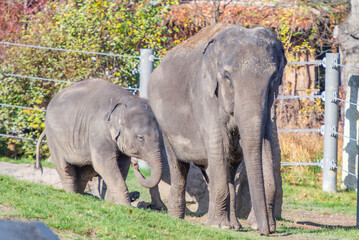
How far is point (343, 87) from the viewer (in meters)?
16.0

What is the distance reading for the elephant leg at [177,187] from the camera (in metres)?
8.80

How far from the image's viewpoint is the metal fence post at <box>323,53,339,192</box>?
11922 mm

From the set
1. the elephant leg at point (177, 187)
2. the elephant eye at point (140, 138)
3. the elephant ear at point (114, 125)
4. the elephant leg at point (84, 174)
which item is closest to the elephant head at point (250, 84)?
the elephant leg at point (177, 187)

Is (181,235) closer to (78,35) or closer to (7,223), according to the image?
(7,223)

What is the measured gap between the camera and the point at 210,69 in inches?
287

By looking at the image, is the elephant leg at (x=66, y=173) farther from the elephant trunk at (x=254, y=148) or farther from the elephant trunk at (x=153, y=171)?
the elephant trunk at (x=254, y=148)

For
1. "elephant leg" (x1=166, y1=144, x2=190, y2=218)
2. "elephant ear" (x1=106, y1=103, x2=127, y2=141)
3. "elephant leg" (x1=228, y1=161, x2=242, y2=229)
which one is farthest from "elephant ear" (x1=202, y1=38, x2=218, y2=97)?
"elephant ear" (x1=106, y1=103, x2=127, y2=141)

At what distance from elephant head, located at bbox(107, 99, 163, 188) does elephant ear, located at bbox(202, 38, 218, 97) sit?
1924 millimetres

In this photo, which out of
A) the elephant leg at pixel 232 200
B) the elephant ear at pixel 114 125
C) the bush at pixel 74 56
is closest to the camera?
the elephant leg at pixel 232 200

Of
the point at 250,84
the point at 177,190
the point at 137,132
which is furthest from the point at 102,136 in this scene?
the point at 250,84

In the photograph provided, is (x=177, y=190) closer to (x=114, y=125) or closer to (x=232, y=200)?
(x=232, y=200)

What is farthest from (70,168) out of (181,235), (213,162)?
(181,235)

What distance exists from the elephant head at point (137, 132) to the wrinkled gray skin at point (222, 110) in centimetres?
37

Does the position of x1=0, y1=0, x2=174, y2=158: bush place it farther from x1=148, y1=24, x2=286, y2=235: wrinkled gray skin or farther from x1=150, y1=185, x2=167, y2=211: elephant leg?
x1=148, y1=24, x2=286, y2=235: wrinkled gray skin
